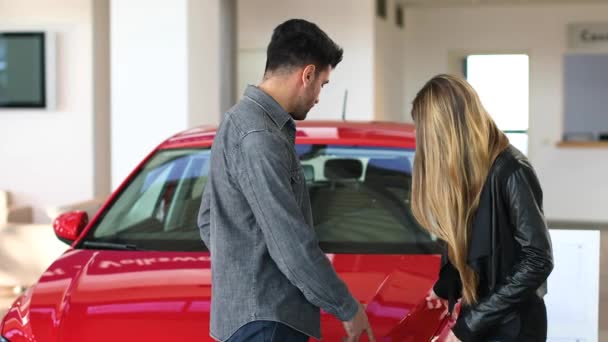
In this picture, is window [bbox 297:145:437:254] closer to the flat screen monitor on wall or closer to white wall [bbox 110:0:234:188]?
white wall [bbox 110:0:234:188]

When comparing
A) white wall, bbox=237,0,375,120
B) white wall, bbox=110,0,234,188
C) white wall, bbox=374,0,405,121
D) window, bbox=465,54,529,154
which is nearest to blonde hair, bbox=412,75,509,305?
white wall, bbox=110,0,234,188

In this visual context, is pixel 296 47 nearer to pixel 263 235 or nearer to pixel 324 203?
pixel 263 235

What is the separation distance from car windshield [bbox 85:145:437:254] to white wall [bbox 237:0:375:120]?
6754 mm

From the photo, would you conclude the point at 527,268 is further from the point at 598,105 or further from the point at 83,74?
the point at 598,105

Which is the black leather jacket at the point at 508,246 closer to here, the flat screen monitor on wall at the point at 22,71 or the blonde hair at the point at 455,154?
the blonde hair at the point at 455,154

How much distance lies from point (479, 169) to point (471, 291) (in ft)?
0.97

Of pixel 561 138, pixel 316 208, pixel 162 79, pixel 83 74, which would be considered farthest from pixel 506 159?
pixel 561 138

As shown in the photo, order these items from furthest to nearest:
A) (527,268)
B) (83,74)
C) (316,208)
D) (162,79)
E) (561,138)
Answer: (561,138) → (83,74) → (162,79) → (316,208) → (527,268)

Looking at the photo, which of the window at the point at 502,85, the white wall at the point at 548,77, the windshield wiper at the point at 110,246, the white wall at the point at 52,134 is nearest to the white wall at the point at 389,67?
the white wall at the point at 548,77

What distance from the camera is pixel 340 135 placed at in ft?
13.2

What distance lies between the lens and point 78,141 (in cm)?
971

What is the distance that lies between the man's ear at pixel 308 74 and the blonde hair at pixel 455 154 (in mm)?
253

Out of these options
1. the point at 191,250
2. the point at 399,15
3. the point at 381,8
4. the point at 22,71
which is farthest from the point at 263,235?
the point at 399,15

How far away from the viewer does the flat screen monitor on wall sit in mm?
9633
